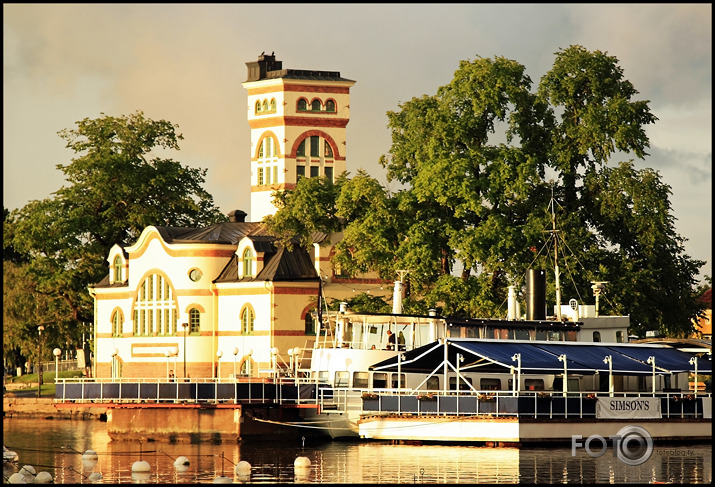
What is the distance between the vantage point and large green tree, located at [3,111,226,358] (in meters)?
79.2

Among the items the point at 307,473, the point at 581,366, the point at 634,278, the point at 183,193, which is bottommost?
the point at 307,473

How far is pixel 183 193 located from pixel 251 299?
13238 millimetres

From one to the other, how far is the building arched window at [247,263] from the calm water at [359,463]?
2047 cm

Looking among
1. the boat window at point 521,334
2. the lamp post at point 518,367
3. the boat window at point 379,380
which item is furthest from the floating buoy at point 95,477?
the boat window at point 521,334

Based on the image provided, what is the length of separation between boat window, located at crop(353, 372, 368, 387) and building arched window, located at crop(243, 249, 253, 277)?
65.5 feet

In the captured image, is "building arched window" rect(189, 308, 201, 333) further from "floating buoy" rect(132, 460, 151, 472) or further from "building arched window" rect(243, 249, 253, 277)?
"floating buoy" rect(132, 460, 151, 472)

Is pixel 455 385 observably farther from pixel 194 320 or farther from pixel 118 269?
pixel 118 269

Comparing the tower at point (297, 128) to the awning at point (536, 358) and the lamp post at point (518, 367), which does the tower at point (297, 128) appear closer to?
the awning at point (536, 358)

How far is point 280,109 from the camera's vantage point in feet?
272

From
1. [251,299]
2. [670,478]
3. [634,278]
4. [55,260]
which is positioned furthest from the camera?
[55,260]

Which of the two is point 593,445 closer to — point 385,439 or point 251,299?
point 385,439

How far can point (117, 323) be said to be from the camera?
77000 mm

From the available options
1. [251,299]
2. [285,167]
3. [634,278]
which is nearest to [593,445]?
[634,278]

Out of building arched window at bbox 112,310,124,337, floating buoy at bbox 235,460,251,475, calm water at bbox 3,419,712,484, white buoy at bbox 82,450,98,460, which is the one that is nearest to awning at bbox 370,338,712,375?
calm water at bbox 3,419,712,484
